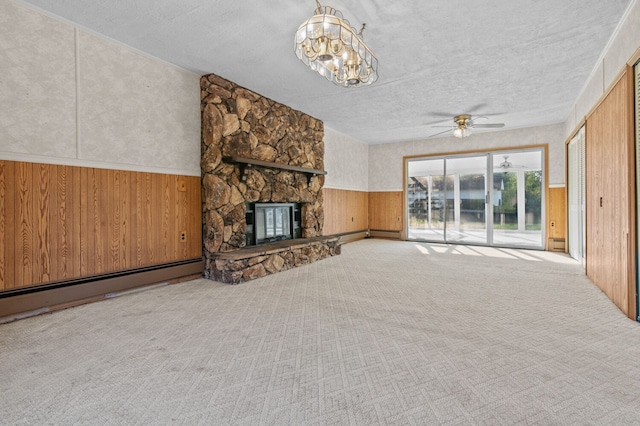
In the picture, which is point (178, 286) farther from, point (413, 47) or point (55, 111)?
point (413, 47)

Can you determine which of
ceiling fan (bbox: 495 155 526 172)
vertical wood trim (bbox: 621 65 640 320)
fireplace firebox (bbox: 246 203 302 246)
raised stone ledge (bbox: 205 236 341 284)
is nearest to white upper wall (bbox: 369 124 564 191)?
ceiling fan (bbox: 495 155 526 172)

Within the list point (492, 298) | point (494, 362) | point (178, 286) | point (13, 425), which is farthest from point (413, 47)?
point (13, 425)

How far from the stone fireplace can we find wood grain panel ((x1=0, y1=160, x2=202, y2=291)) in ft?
1.18

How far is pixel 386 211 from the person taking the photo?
8.98 m

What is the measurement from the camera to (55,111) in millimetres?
2982

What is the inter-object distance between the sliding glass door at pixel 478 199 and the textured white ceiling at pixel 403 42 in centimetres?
220

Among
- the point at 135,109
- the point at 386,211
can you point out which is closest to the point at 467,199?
the point at 386,211

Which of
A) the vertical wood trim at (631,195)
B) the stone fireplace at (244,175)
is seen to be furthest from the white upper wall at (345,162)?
the vertical wood trim at (631,195)

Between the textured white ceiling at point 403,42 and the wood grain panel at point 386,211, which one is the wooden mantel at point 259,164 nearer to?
the textured white ceiling at point 403,42

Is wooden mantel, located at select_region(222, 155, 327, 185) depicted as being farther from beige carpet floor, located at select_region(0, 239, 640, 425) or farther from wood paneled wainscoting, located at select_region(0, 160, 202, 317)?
beige carpet floor, located at select_region(0, 239, 640, 425)

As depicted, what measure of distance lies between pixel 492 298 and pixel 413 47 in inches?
117

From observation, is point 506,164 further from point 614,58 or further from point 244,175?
point 244,175

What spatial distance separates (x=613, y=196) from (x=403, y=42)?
2761mm

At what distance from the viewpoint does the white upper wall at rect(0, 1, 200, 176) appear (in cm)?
275
